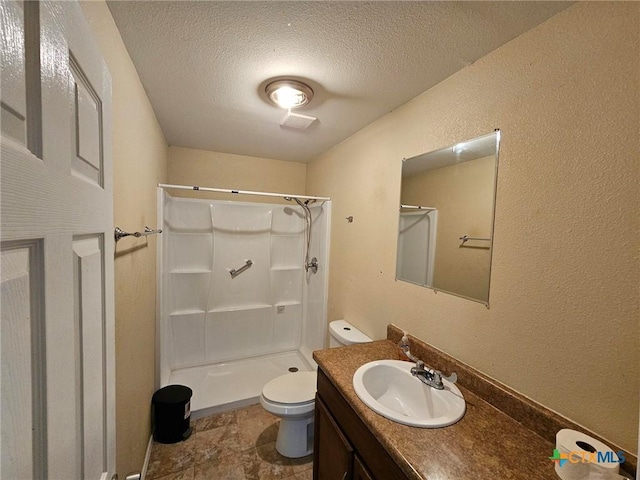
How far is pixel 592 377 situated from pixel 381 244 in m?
1.11

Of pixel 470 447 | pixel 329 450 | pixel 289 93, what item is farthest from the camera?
pixel 289 93

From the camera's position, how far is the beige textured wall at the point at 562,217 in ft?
2.51

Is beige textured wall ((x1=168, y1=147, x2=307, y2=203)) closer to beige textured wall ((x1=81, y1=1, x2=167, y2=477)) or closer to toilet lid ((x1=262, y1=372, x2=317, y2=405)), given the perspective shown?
beige textured wall ((x1=81, y1=1, x2=167, y2=477))

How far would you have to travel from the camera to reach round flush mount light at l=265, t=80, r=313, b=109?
54.8 inches

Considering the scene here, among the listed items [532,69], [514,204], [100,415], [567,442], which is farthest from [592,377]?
[100,415]

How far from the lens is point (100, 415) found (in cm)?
66


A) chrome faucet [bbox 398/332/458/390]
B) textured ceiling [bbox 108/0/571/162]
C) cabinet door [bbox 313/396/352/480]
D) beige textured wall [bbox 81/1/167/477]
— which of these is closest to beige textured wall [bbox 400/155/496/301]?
chrome faucet [bbox 398/332/458/390]

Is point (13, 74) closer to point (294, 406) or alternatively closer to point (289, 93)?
point (289, 93)

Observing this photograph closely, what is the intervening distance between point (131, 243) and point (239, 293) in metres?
1.68

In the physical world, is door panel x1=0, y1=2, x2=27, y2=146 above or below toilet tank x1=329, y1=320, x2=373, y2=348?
above

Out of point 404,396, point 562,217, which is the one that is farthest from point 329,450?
point 562,217

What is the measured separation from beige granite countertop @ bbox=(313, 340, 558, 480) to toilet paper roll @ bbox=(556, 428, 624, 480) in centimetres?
8

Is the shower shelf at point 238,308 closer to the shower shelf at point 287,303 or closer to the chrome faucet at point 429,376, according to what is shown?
the shower shelf at point 287,303

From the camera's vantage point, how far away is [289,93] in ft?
4.77
